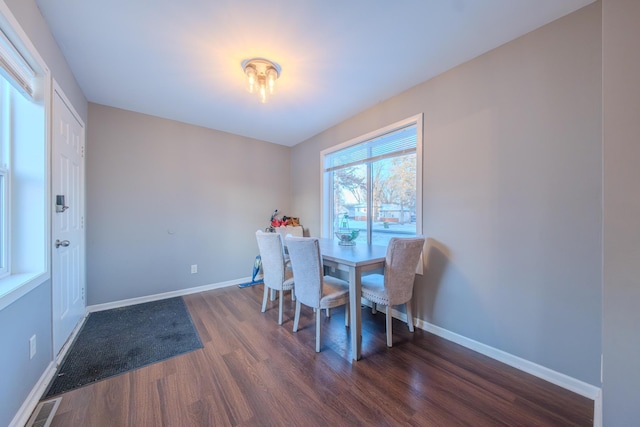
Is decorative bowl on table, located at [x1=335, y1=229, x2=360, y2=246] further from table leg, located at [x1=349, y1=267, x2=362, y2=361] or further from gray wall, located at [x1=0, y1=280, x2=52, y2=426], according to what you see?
gray wall, located at [x1=0, y1=280, x2=52, y2=426]

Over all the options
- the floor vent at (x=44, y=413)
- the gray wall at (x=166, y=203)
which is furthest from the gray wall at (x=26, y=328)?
the gray wall at (x=166, y=203)

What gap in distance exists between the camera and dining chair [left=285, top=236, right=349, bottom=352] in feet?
6.49

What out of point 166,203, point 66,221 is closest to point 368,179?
point 166,203

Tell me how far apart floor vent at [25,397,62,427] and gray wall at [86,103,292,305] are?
1.68 metres

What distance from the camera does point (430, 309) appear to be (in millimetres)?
2307

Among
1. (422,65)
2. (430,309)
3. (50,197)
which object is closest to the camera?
(50,197)

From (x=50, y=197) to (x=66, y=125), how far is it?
797 millimetres

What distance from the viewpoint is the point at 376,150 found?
117 inches

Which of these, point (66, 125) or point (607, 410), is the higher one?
point (66, 125)

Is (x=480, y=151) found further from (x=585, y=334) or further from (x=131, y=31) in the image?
(x=131, y=31)

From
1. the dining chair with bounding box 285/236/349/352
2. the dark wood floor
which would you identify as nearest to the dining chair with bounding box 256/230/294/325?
the dining chair with bounding box 285/236/349/352

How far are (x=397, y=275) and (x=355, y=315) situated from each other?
51 cm

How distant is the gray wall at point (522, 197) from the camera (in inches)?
58.8

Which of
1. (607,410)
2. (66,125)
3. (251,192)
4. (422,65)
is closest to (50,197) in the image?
(66,125)
